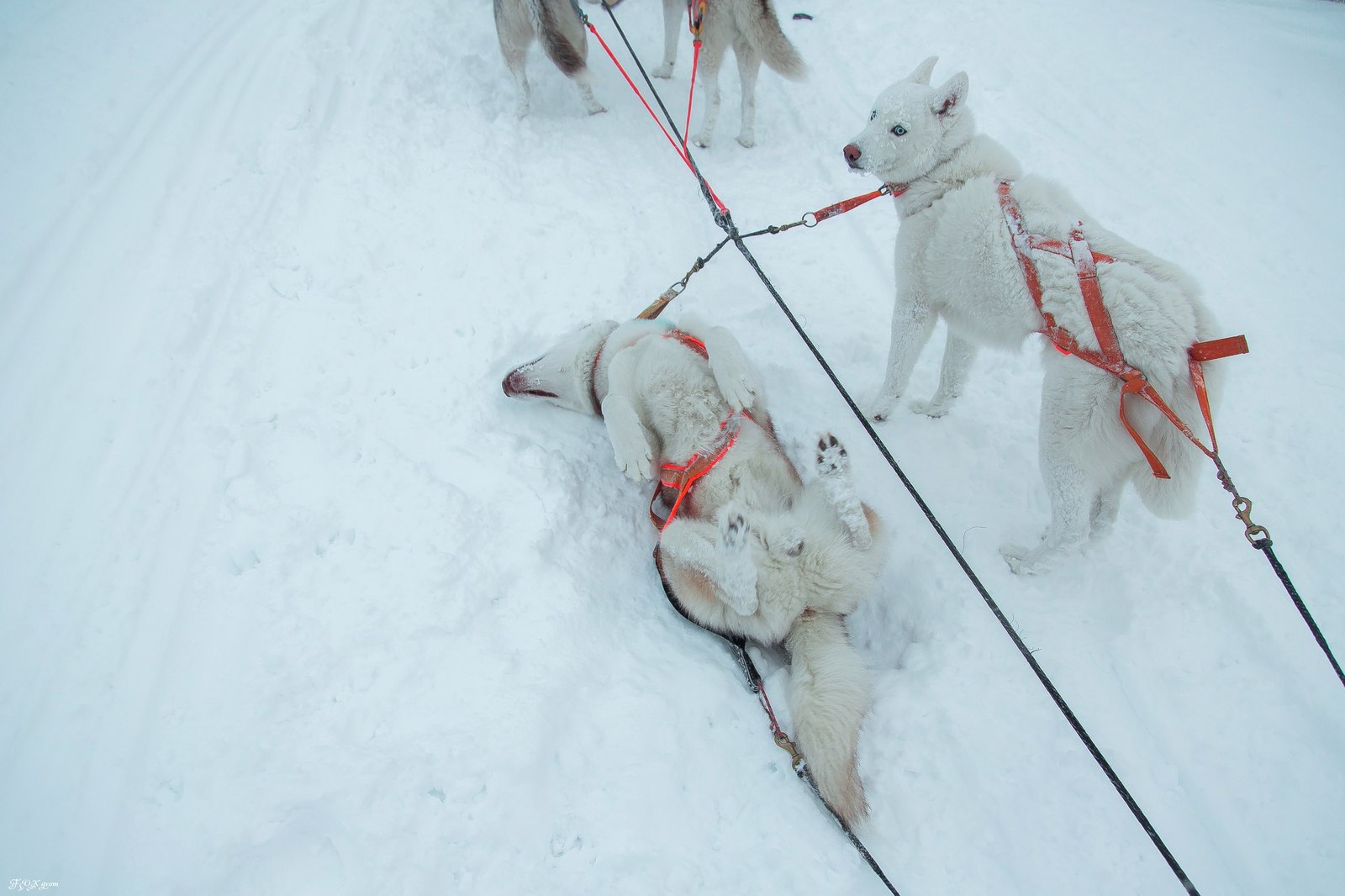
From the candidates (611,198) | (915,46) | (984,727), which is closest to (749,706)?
(984,727)

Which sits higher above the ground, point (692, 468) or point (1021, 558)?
point (692, 468)

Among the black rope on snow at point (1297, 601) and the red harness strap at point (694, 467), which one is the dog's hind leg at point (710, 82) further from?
the black rope on snow at point (1297, 601)

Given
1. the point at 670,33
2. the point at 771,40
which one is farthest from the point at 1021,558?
the point at 670,33

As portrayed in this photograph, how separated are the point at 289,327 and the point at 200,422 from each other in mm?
760

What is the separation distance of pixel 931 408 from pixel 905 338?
0.69 meters

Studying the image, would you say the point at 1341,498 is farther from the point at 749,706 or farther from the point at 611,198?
the point at 611,198

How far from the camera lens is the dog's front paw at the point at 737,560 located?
246 cm

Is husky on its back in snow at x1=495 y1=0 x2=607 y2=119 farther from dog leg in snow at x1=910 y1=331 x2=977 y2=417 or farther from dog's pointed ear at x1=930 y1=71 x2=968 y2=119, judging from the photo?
dog leg in snow at x1=910 y1=331 x2=977 y2=417

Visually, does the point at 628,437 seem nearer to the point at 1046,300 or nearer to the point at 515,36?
the point at 1046,300

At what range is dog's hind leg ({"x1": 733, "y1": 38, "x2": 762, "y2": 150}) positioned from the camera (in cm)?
514

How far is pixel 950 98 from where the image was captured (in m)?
2.67

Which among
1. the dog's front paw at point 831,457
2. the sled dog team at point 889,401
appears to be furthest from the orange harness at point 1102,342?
the dog's front paw at point 831,457

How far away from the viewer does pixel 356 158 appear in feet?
14.6

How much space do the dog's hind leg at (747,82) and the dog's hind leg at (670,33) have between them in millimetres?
797
